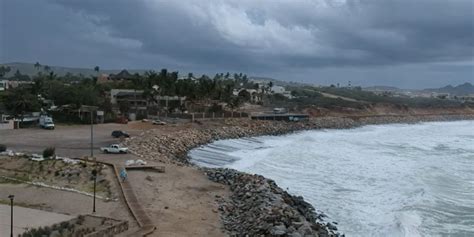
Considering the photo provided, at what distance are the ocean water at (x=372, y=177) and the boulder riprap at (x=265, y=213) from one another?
1.50 m

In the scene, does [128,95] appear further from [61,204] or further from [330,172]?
[61,204]

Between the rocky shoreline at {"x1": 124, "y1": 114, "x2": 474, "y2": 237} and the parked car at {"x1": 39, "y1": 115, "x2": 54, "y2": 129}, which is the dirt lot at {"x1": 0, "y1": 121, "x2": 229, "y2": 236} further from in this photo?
the parked car at {"x1": 39, "y1": 115, "x2": 54, "y2": 129}

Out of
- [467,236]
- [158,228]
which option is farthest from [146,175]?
[467,236]

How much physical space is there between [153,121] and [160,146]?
19.3m

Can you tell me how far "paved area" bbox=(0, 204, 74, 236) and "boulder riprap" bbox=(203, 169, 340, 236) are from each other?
6.18 meters

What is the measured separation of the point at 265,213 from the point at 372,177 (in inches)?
617

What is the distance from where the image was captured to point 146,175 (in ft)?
88.4

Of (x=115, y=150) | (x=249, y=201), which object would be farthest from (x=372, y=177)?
(x=115, y=150)

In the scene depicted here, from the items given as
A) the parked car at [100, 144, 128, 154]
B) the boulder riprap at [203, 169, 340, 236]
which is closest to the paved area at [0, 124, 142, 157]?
the parked car at [100, 144, 128, 154]

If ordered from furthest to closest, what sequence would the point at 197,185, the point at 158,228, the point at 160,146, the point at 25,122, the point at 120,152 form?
1. the point at 25,122
2. the point at 160,146
3. the point at 120,152
4. the point at 197,185
5. the point at 158,228

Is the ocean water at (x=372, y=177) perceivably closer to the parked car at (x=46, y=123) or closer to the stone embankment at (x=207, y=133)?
the stone embankment at (x=207, y=133)

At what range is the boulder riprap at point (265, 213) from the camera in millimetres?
18391

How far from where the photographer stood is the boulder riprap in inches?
724

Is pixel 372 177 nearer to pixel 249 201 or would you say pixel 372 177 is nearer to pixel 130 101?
pixel 249 201
